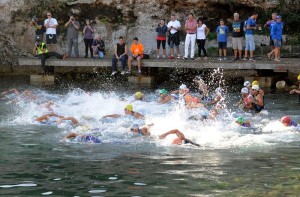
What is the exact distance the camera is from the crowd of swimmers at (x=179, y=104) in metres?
16.5

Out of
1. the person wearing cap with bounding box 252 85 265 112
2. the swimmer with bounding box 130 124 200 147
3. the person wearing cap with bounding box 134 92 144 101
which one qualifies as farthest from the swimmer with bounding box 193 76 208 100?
the swimmer with bounding box 130 124 200 147

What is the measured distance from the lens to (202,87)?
24.8 metres

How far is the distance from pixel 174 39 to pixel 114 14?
5447 mm

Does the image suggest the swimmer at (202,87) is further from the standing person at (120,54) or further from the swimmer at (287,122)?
the swimmer at (287,122)

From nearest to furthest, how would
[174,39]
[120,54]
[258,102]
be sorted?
[258,102] < [174,39] < [120,54]

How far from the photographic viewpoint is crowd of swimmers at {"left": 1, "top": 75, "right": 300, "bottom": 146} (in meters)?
16.5

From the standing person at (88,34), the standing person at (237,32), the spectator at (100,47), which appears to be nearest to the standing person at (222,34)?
the standing person at (237,32)

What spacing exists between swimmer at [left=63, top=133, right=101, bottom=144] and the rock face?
44.5 feet

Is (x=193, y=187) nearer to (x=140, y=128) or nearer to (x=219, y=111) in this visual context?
(x=140, y=128)

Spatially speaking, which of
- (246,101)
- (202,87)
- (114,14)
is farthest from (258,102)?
(114,14)

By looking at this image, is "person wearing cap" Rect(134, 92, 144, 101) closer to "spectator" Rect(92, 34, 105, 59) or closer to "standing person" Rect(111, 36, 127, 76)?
"standing person" Rect(111, 36, 127, 76)

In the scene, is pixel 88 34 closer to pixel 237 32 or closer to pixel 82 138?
pixel 237 32

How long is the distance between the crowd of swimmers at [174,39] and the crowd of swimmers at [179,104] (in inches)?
64.3

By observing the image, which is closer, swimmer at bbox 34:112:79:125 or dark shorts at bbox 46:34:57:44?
swimmer at bbox 34:112:79:125
